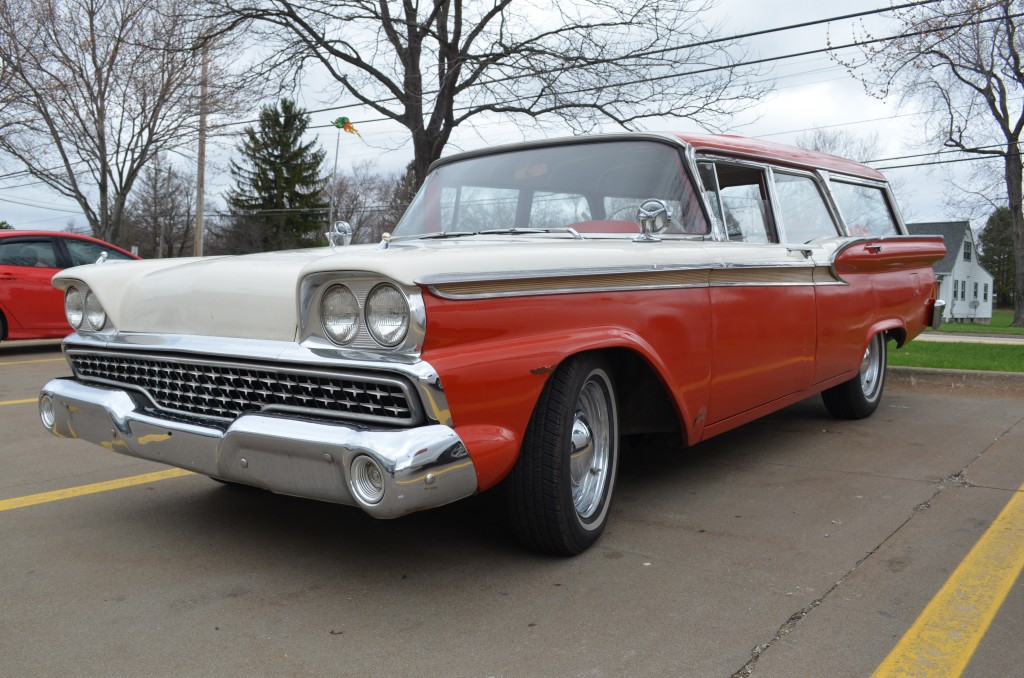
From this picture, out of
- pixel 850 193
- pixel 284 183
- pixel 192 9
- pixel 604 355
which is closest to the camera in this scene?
pixel 604 355

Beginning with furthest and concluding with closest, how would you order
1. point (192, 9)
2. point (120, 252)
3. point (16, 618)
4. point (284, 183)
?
point (284, 183), point (192, 9), point (120, 252), point (16, 618)

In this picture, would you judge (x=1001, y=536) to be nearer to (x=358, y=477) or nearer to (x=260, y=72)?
(x=358, y=477)

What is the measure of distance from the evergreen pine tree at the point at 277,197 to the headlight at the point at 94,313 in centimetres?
4246

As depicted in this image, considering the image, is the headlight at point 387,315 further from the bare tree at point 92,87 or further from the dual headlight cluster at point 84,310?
the bare tree at point 92,87

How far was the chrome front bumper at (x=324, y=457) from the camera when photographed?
227cm

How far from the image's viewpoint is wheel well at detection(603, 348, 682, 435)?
336cm

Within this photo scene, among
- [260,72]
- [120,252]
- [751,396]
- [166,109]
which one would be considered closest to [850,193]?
[751,396]

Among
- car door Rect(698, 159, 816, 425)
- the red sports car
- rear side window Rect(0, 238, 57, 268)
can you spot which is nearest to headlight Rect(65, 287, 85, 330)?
car door Rect(698, 159, 816, 425)

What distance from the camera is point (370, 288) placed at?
2420 mm

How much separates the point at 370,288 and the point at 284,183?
149 feet

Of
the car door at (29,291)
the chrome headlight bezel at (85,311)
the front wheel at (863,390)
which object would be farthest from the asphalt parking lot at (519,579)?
the car door at (29,291)

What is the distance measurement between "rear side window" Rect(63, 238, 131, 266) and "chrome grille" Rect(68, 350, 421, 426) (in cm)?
785

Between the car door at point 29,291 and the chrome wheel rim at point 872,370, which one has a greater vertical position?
the car door at point 29,291

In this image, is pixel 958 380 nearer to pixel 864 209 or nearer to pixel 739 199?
pixel 864 209
